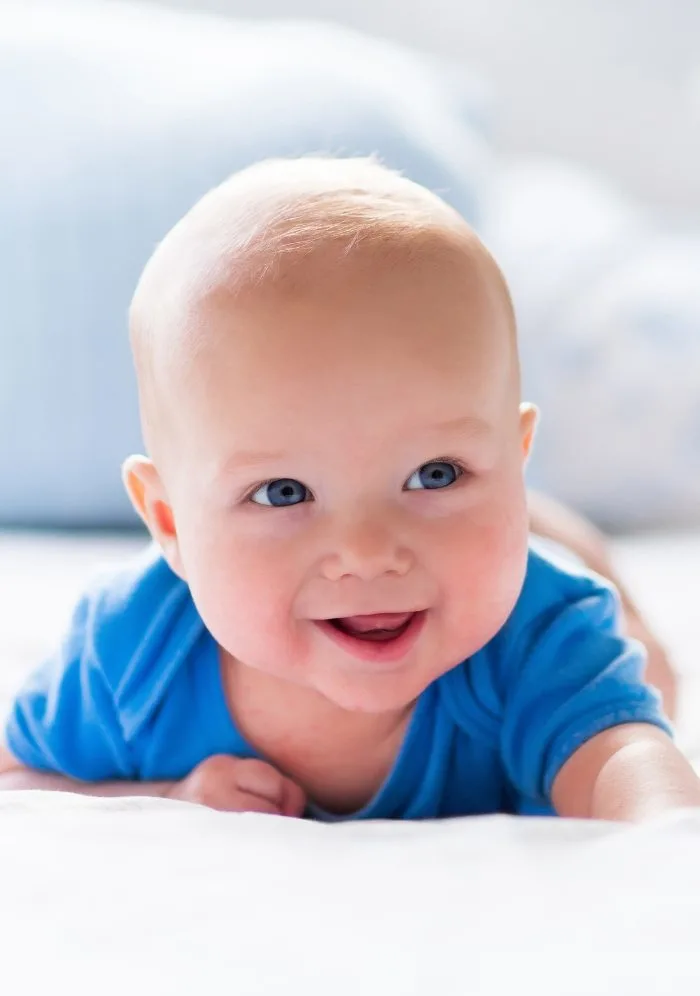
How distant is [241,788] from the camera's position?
946 millimetres

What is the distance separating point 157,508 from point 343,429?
229mm

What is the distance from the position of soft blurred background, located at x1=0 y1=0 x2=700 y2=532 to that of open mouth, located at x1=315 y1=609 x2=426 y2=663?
2.75ft

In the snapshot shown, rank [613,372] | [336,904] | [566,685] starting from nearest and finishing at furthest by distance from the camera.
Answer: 1. [336,904]
2. [566,685]
3. [613,372]

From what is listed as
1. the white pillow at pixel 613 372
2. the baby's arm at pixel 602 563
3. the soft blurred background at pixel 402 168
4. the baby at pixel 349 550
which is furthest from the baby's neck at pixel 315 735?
the white pillow at pixel 613 372

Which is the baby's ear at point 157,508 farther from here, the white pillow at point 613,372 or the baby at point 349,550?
the white pillow at point 613,372

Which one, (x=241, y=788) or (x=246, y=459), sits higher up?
(x=246, y=459)

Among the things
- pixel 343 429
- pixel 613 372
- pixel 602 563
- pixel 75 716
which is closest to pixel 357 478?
pixel 343 429

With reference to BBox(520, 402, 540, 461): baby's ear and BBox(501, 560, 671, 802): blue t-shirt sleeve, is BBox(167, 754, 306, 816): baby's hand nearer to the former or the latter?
BBox(501, 560, 671, 802): blue t-shirt sleeve

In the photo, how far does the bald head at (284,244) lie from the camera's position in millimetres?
794

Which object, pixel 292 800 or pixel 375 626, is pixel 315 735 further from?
pixel 375 626

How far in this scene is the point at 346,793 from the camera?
1.00 meters

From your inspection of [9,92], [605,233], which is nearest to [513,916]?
[9,92]

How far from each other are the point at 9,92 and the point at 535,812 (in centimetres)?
117

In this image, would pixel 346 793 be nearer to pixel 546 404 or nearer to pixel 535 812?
pixel 535 812
